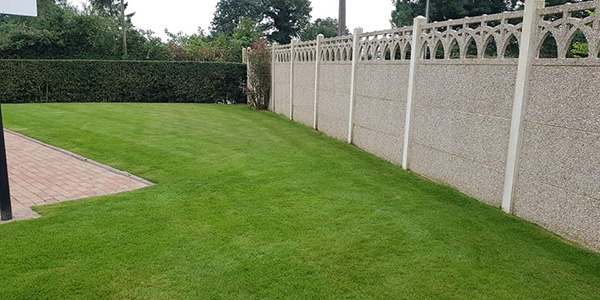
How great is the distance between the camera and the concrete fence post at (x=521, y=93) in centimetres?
452

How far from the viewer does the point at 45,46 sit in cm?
2078

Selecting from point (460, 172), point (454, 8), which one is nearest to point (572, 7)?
point (460, 172)

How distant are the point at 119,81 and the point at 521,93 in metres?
16.5

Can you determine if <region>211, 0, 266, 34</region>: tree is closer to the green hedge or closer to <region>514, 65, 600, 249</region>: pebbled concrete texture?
the green hedge

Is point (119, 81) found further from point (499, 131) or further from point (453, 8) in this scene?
point (453, 8)

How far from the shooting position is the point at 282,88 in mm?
14977

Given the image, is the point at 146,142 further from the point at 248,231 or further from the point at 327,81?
the point at 248,231

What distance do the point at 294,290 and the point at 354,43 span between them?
647cm

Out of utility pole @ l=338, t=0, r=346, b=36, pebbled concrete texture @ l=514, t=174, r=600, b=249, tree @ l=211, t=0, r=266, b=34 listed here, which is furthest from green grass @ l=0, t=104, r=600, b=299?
tree @ l=211, t=0, r=266, b=34

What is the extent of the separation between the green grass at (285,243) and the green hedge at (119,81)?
1220 centimetres

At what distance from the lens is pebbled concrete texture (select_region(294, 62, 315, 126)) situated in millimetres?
11867

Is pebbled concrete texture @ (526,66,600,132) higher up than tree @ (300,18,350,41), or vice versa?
tree @ (300,18,350,41)

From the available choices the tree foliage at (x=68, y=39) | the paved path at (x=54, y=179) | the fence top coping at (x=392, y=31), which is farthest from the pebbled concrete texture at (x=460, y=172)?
the tree foliage at (x=68, y=39)

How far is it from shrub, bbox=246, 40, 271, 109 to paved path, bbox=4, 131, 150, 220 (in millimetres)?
9116
